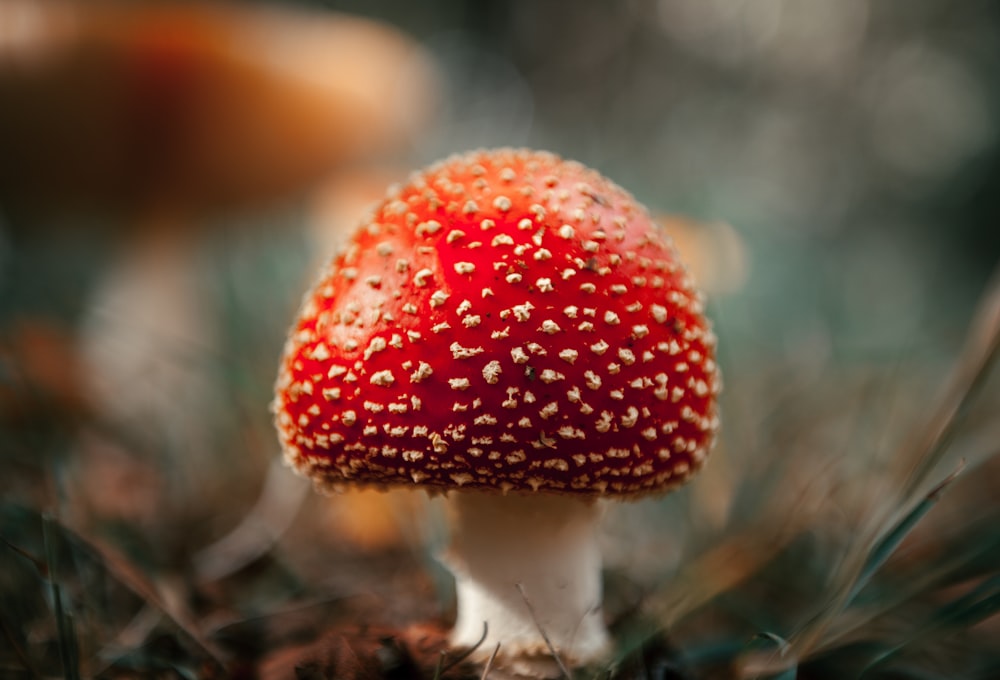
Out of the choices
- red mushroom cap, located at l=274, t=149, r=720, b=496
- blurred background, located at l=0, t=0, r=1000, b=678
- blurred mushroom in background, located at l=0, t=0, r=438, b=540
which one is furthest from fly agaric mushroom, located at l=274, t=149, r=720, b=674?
blurred mushroom in background, located at l=0, t=0, r=438, b=540

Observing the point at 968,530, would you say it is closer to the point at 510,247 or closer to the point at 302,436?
the point at 510,247

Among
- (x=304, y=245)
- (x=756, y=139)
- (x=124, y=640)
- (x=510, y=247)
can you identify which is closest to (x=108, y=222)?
(x=304, y=245)

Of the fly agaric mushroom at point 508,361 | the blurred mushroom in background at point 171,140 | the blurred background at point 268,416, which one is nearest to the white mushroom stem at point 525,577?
the fly agaric mushroom at point 508,361

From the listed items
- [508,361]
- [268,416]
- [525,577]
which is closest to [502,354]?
[508,361]

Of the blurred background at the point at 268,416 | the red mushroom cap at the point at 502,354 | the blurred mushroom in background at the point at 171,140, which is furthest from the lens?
the blurred mushroom in background at the point at 171,140

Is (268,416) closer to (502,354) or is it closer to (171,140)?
(502,354)

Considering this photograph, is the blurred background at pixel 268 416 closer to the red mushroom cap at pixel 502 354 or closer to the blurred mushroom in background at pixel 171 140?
the blurred mushroom in background at pixel 171 140
